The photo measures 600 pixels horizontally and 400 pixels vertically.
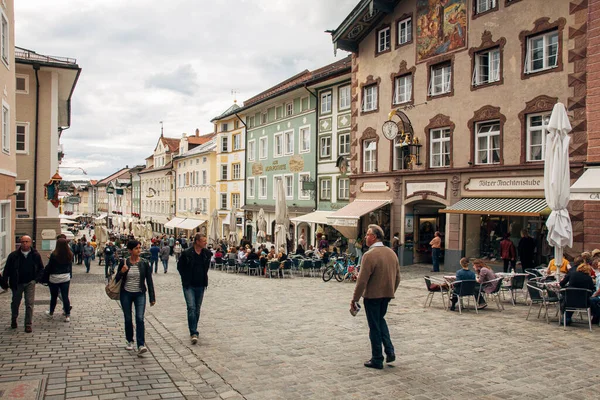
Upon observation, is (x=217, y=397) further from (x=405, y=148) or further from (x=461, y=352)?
(x=405, y=148)

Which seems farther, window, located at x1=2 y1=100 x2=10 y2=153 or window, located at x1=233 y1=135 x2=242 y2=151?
window, located at x1=233 y1=135 x2=242 y2=151

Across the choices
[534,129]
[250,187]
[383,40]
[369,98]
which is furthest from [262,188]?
[534,129]

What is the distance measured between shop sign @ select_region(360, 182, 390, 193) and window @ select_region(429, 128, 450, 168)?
3032 mm

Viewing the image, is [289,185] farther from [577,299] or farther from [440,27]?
[577,299]

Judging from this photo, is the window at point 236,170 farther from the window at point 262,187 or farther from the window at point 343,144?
the window at point 343,144

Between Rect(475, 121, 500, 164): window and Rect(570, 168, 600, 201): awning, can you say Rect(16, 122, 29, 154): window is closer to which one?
Rect(475, 121, 500, 164): window

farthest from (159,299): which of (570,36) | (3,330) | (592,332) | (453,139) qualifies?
(570,36)

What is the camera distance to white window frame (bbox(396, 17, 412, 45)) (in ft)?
80.0

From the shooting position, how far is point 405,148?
24406 mm

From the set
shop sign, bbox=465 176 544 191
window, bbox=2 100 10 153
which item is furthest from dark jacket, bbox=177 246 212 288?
shop sign, bbox=465 176 544 191

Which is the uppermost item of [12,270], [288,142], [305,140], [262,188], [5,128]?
[288,142]

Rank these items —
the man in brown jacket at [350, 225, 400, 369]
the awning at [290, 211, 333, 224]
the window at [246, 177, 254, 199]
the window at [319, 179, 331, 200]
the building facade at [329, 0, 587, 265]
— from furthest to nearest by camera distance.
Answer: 1. the window at [246, 177, 254, 199]
2. the window at [319, 179, 331, 200]
3. the awning at [290, 211, 333, 224]
4. the building facade at [329, 0, 587, 265]
5. the man in brown jacket at [350, 225, 400, 369]

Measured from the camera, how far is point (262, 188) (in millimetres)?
42719

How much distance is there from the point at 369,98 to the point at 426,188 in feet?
20.7
